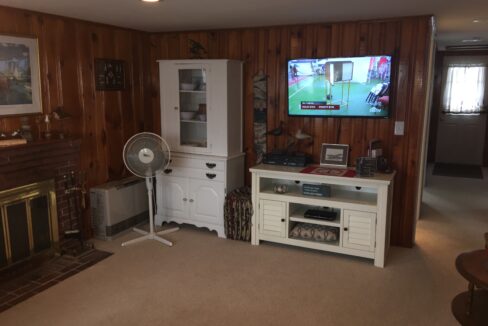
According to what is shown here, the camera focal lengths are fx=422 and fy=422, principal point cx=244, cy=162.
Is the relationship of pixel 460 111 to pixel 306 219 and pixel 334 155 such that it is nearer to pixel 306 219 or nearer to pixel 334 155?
pixel 334 155

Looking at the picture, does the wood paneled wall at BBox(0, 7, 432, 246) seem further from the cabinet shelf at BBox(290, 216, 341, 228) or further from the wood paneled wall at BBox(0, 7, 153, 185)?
the cabinet shelf at BBox(290, 216, 341, 228)

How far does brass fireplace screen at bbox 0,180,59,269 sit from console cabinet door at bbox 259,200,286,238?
192 cm

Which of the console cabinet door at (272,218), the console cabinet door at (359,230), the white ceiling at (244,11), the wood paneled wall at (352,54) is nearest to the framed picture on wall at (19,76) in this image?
the white ceiling at (244,11)

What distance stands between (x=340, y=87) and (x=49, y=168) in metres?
2.77

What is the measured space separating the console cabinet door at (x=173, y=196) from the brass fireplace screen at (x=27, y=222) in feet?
3.88

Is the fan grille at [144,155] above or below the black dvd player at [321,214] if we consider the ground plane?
above

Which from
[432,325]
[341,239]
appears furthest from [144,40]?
[432,325]

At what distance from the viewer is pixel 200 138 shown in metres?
4.58

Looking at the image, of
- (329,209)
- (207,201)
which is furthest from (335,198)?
(207,201)

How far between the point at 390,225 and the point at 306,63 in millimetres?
1770

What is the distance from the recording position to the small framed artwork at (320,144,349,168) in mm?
4172

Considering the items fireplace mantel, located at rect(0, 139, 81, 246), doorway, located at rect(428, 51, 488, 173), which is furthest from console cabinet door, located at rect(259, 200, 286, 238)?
doorway, located at rect(428, 51, 488, 173)

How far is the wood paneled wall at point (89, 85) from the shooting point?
3686 mm

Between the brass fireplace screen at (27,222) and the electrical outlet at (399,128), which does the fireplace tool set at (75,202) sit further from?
the electrical outlet at (399,128)
